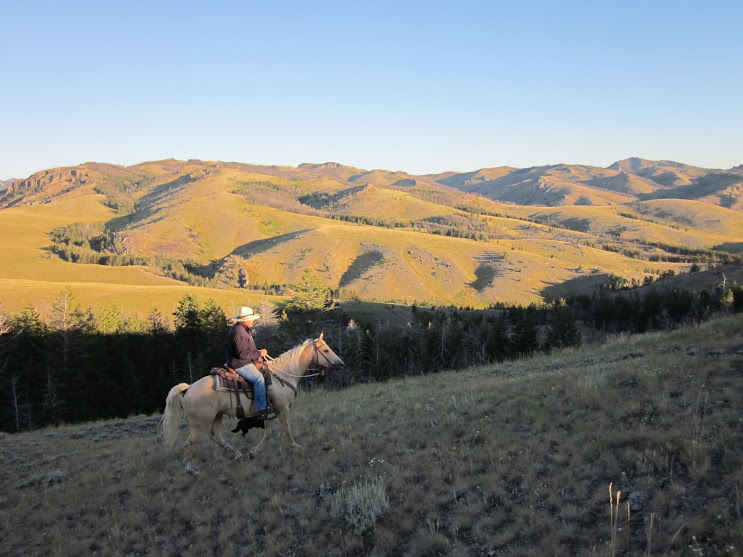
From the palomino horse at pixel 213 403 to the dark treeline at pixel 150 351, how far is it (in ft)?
51.1

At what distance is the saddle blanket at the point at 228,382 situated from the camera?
34.1ft

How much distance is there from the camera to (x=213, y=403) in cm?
1039

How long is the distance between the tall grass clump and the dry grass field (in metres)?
0.03

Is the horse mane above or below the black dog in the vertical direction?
above

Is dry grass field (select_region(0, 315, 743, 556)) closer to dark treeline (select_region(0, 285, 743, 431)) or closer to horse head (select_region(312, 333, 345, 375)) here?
horse head (select_region(312, 333, 345, 375))

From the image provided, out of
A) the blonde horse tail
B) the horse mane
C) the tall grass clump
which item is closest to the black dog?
the horse mane

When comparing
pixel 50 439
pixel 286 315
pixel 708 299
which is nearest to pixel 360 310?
pixel 286 315

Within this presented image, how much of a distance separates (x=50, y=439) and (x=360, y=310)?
96882mm

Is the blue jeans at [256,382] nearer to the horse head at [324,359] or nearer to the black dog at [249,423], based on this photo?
the black dog at [249,423]

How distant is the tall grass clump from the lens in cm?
683

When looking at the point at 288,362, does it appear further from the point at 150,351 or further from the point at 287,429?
the point at 150,351

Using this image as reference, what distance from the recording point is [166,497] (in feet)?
29.7

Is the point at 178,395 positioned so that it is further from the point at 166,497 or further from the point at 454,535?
the point at 454,535

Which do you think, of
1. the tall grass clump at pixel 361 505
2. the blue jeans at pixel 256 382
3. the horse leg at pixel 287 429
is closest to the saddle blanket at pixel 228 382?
the blue jeans at pixel 256 382
